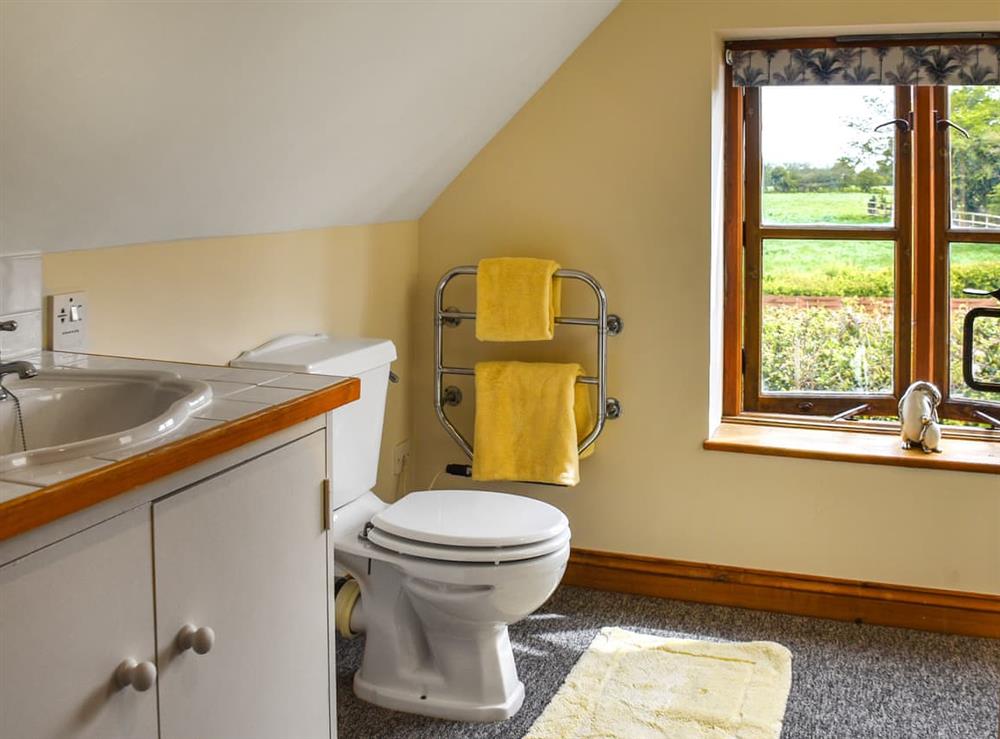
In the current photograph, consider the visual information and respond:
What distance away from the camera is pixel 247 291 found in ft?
8.07

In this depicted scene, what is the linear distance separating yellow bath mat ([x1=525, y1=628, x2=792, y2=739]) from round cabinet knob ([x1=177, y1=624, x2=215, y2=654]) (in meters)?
1.15

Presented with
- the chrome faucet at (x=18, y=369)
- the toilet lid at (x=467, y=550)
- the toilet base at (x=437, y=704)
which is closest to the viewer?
the chrome faucet at (x=18, y=369)

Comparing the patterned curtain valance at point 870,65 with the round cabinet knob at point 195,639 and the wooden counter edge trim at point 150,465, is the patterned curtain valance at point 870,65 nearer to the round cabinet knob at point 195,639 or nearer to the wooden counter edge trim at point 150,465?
the wooden counter edge trim at point 150,465

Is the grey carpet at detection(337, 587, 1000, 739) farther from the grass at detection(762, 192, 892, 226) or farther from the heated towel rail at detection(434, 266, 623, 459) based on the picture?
the grass at detection(762, 192, 892, 226)

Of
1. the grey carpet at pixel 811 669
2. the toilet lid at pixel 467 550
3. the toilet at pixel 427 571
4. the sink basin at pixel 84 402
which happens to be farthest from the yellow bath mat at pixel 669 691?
the sink basin at pixel 84 402

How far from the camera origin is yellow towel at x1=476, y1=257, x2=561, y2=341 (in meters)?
2.98

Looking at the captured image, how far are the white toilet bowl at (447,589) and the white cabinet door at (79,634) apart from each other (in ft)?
3.52

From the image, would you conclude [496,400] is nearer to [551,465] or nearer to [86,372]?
[551,465]

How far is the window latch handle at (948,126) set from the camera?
313 centimetres

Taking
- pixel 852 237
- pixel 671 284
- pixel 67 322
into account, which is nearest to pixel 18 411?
pixel 67 322

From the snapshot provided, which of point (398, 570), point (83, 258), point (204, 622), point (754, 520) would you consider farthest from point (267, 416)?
point (754, 520)

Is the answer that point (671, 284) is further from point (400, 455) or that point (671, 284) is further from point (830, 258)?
point (400, 455)

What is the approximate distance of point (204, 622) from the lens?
1434mm

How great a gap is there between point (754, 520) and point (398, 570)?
44.0 inches
